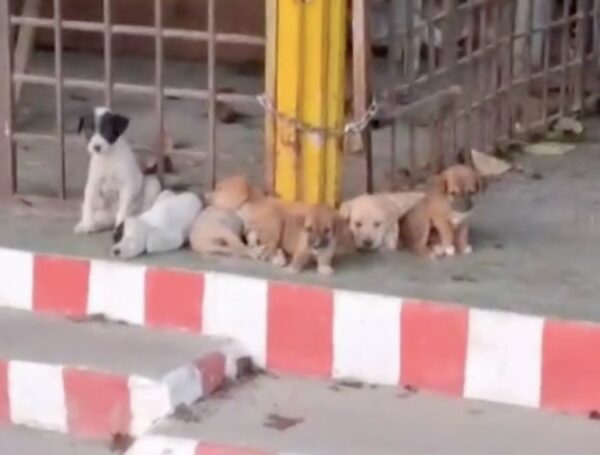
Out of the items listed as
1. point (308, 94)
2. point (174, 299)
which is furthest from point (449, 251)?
point (174, 299)

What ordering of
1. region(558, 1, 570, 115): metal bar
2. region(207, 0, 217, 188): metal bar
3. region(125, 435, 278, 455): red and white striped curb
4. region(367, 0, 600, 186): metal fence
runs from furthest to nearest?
1. region(558, 1, 570, 115): metal bar
2. region(367, 0, 600, 186): metal fence
3. region(207, 0, 217, 188): metal bar
4. region(125, 435, 278, 455): red and white striped curb

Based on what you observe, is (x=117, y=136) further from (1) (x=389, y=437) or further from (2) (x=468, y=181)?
Answer: (1) (x=389, y=437)

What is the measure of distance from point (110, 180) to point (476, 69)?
94cm

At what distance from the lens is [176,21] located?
170 inches

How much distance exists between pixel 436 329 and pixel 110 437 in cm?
51

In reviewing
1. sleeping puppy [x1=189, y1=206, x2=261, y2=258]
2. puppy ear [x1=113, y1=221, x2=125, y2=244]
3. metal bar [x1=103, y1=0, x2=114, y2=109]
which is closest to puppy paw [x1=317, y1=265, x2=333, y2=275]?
sleeping puppy [x1=189, y1=206, x2=261, y2=258]

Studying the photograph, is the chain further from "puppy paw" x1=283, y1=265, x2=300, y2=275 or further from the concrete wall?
the concrete wall

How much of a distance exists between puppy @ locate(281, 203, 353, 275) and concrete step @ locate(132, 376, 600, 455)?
21 centimetres

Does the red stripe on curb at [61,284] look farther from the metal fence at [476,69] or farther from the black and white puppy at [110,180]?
the metal fence at [476,69]

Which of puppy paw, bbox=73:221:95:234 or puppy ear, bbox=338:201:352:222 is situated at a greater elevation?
puppy ear, bbox=338:201:352:222

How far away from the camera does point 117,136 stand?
2.79m

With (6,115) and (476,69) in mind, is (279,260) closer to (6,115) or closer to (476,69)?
(6,115)

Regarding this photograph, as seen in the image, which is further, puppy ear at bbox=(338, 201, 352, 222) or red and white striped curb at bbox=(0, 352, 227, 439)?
puppy ear at bbox=(338, 201, 352, 222)

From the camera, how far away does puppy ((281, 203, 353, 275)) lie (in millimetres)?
2596
